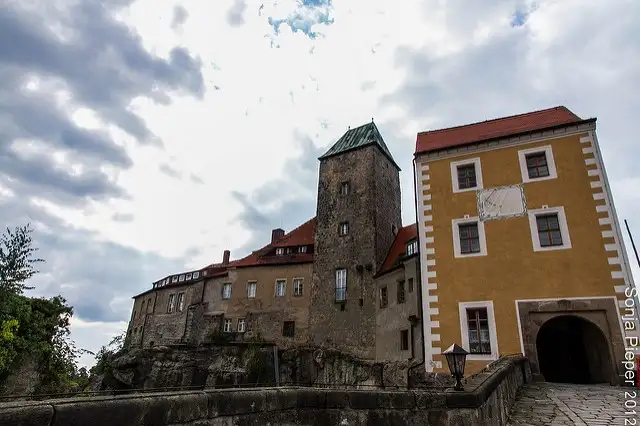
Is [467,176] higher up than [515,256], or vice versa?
[467,176]

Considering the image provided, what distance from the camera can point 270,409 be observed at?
11.4 feet

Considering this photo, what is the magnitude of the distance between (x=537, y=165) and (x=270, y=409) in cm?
1633

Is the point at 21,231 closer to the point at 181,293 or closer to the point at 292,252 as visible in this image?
the point at 292,252

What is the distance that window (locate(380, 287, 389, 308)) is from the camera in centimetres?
2541

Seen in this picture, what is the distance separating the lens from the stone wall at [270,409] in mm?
2201

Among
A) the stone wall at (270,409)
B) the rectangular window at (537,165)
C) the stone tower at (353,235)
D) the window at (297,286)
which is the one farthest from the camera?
the window at (297,286)

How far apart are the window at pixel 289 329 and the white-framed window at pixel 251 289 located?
3.81m

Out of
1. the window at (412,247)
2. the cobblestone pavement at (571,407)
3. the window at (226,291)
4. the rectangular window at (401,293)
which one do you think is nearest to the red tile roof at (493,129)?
the window at (412,247)

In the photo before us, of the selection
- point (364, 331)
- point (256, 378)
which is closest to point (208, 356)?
point (256, 378)

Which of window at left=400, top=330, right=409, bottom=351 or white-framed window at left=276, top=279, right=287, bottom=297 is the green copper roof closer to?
white-framed window at left=276, top=279, right=287, bottom=297

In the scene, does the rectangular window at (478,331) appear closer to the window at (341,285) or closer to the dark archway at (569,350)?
the dark archway at (569,350)

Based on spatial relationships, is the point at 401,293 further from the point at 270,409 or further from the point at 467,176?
the point at 270,409

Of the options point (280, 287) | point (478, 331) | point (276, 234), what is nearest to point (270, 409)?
point (478, 331)

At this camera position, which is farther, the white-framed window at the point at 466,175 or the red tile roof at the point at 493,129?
the red tile roof at the point at 493,129
